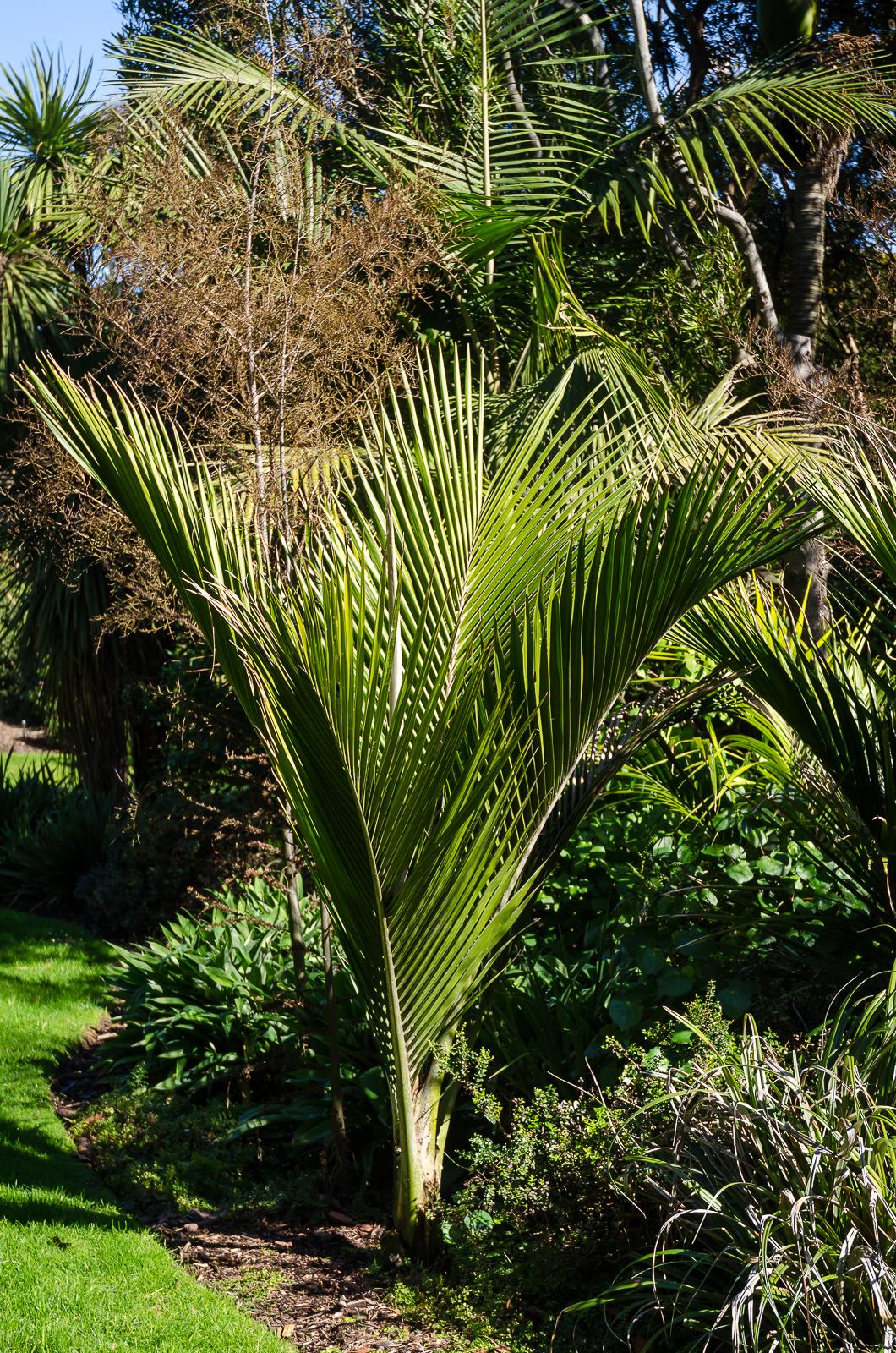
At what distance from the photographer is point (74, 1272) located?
3420mm

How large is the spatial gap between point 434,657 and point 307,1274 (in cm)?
187

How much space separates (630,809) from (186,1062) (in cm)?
227

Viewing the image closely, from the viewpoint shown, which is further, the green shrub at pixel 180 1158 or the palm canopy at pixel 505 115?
the palm canopy at pixel 505 115

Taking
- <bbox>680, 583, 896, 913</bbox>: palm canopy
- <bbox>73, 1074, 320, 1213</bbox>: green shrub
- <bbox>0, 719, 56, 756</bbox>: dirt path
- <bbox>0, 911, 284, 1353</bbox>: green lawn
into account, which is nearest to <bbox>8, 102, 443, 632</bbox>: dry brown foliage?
<bbox>680, 583, 896, 913</bbox>: palm canopy

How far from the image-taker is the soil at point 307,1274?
3100mm

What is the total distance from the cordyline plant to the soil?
0.23 meters

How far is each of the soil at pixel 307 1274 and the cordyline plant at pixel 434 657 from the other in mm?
228

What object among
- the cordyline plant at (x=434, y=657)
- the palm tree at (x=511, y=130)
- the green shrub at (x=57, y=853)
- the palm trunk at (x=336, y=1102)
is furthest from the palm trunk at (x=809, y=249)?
the green shrub at (x=57, y=853)

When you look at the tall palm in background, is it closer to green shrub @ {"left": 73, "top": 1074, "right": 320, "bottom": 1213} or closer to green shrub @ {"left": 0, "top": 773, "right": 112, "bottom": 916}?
green shrub @ {"left": 0, "top": 773, "right": 112, "bottom": 916}

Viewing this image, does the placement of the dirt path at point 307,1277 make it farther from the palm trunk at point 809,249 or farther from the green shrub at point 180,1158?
the palm trunk at point 809,249

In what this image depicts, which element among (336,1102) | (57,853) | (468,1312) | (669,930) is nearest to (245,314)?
(669,930)

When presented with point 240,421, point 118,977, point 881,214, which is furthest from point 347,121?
point 118,977

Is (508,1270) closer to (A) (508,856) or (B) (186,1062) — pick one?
(A) (508,856)

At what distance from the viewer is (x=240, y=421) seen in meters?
4.49
